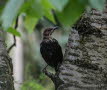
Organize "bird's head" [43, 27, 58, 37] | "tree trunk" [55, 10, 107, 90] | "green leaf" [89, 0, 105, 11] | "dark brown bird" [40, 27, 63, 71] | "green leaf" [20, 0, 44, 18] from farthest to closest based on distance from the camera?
"bird's head" [43, 27, 58, 37] < "dark brown bird" [40, 27, 63, 71] < "tree trunk" [55, 10, 107, 90] < "green leaf" [20, 0, 44, 18] < "green leaf" [89, 0, 105, 11]

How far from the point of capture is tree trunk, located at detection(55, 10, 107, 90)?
2.65 m

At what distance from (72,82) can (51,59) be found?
1456 millimetres

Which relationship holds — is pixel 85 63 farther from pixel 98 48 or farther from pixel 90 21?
pixel 90 21

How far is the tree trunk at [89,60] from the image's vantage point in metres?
2.65

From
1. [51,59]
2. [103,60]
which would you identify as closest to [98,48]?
[103,60]

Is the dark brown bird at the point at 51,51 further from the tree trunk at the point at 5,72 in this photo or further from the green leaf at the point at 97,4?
the green leaf at the point at 97,4

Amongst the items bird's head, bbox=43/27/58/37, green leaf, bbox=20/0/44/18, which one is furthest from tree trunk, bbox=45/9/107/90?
bird's head, bbox=43/27/58/37

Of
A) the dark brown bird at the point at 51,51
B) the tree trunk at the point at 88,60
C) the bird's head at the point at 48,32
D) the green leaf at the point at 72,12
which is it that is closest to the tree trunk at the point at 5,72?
the tree trunk at the point at 88,60

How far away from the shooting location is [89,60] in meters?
2.72

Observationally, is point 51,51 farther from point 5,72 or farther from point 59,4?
point 59,4

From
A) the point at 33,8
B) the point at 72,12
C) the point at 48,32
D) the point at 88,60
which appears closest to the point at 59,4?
the point at 72,12

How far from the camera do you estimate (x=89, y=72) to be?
267 centimetres

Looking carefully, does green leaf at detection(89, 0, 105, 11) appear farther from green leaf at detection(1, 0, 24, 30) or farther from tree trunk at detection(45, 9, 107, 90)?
tree trunk at detection(45, 9, 107, 90)

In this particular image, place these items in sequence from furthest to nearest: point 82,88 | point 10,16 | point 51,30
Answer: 1. point 51,30
2. point 82,88
3. point 10,16
